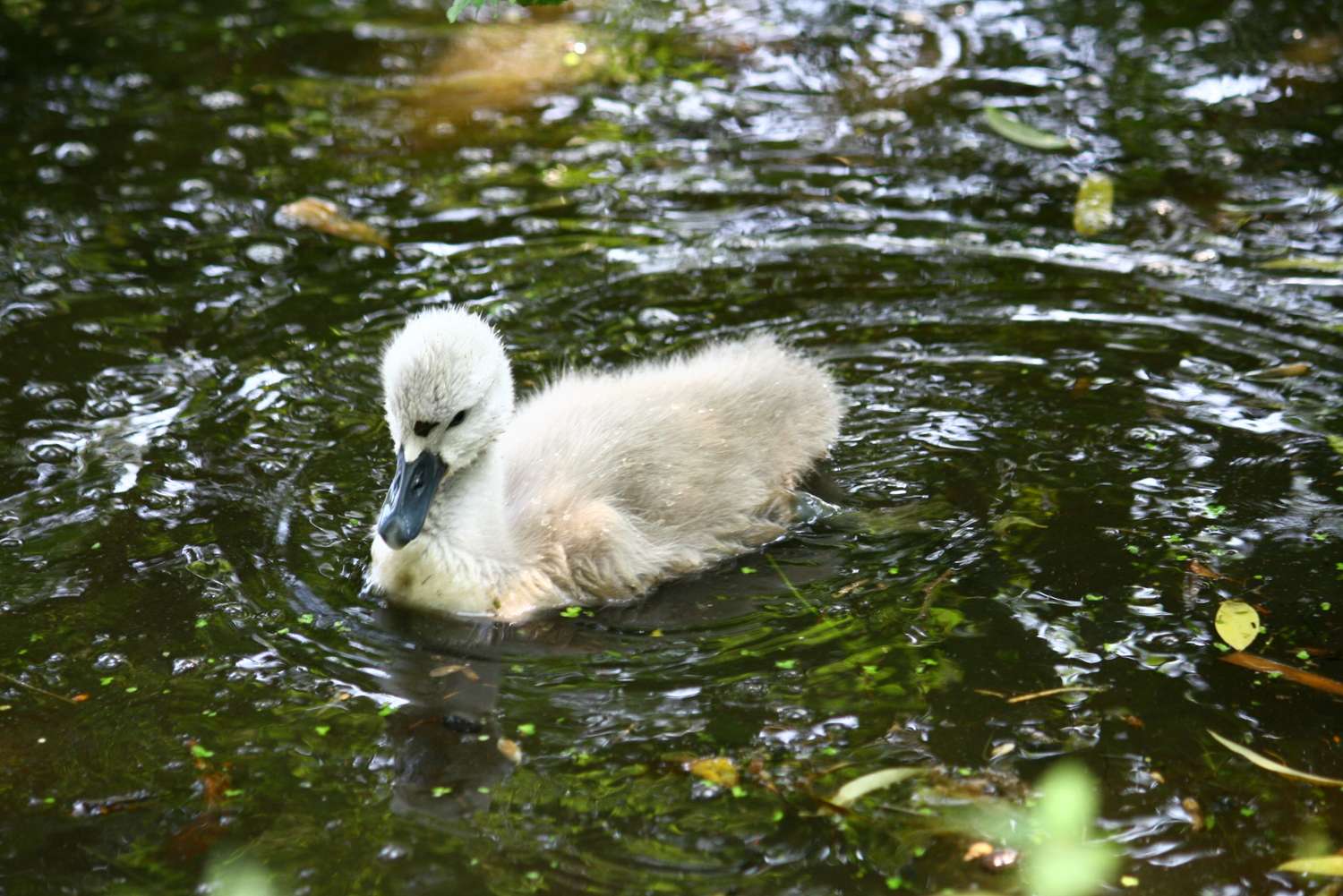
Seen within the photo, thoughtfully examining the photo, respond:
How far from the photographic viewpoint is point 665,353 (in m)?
5.65

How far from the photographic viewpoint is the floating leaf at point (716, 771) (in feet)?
11.6

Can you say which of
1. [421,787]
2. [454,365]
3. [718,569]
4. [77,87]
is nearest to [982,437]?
[718,569]

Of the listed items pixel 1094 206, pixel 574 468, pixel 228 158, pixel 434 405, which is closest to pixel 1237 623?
pixel 574 468

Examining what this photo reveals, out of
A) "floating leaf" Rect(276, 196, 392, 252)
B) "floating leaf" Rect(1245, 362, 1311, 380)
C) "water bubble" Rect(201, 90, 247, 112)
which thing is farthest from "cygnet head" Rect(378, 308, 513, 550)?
"water bubble" Rect(201, 90, 247, 112)

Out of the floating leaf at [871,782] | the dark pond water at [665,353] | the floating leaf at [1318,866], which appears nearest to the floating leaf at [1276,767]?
the dark pond water at [665,353]

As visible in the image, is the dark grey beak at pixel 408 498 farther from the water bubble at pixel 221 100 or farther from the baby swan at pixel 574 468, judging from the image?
the water bubble at pixel 221 100

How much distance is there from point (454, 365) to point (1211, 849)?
2.23 meters

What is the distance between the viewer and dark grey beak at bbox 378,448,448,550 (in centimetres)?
411

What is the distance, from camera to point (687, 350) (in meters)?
5.64

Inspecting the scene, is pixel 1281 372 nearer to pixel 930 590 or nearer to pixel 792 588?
pixel 930 590

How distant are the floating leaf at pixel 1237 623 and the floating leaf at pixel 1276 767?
1.36 feet

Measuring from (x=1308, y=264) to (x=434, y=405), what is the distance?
3682 millimetres

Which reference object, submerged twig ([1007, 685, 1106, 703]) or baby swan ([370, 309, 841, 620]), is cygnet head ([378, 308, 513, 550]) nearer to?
baby swan ([370, 309, 841, 620])

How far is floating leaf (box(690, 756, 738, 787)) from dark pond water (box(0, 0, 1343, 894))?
0.04 meters
